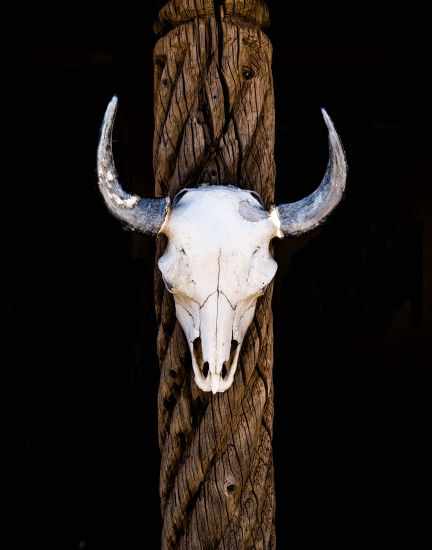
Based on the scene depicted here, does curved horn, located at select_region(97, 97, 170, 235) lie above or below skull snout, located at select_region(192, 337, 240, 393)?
above

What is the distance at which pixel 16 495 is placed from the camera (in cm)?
204

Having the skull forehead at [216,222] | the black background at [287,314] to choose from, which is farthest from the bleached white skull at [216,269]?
the black background at [287,314]

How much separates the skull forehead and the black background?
1.04 metres

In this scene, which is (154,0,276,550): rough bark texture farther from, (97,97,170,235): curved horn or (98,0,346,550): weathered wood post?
(97,97,170,235): curved horn

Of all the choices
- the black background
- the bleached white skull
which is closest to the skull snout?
the bleached white skull

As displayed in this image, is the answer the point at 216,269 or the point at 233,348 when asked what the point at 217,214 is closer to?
the point at 216,269

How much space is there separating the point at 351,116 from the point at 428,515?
1.70 m

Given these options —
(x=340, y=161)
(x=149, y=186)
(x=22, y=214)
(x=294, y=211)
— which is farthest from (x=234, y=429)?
(x=22, y=214)

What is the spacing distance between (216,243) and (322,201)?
228 mm

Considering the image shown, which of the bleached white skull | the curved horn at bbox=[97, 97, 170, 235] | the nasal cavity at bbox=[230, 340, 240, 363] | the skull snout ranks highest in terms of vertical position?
the curved horn at bbox=[97, 97, 170, 235]

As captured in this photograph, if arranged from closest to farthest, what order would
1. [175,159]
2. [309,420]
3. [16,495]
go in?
[175,159] → [16,495] → [309,420]

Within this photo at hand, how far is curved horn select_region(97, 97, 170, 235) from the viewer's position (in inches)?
40.1

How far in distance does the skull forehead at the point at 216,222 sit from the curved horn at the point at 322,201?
Answer: 0.13 feet

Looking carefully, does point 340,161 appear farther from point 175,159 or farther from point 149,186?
point 149,186
